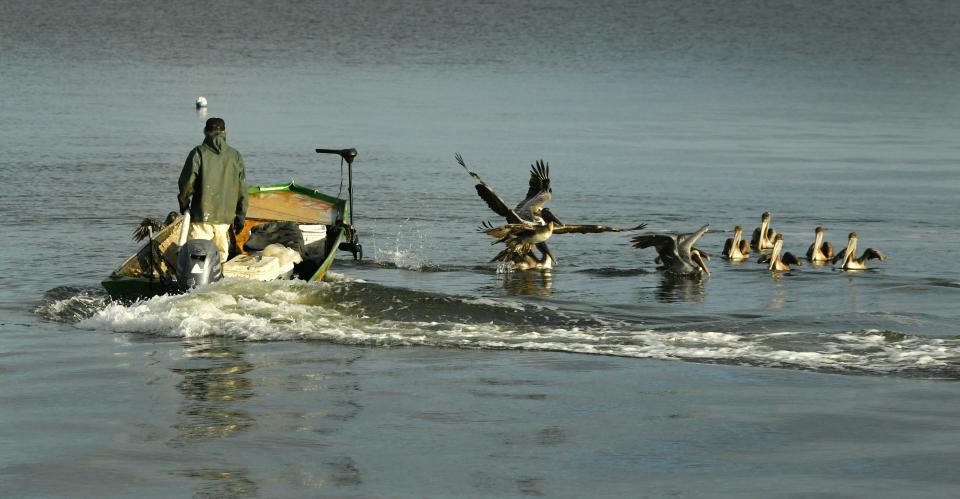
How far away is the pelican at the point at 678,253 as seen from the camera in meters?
20.5

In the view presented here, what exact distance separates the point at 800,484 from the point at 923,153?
28480 mm

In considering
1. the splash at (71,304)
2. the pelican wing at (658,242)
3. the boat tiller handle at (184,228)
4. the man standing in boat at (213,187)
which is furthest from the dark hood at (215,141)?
the pelican wing at (658,242)

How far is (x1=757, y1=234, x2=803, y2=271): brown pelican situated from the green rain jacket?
7.82m

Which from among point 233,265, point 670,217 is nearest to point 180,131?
point 670,217

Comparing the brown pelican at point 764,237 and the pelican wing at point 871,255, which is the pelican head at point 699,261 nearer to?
the brown pelican at point 764,237

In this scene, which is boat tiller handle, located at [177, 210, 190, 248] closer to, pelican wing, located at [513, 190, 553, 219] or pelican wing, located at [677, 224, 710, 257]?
pelican wing, located at [513, 190, 553, 219]

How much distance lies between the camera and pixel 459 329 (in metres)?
15.5

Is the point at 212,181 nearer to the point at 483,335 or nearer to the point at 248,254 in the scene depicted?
the point at 248,254

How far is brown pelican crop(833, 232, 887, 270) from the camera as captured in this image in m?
20.7

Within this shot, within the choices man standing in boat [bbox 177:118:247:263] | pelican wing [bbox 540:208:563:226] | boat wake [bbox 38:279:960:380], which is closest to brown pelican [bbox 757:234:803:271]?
pelican wing [bbox 540:208:563:226]

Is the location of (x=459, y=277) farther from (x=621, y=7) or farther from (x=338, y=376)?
(x=621, y=7)

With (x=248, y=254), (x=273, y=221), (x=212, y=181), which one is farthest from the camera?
(x=273, y=221)

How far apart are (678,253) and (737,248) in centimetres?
158

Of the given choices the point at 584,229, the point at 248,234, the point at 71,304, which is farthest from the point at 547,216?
the point at 71,304
